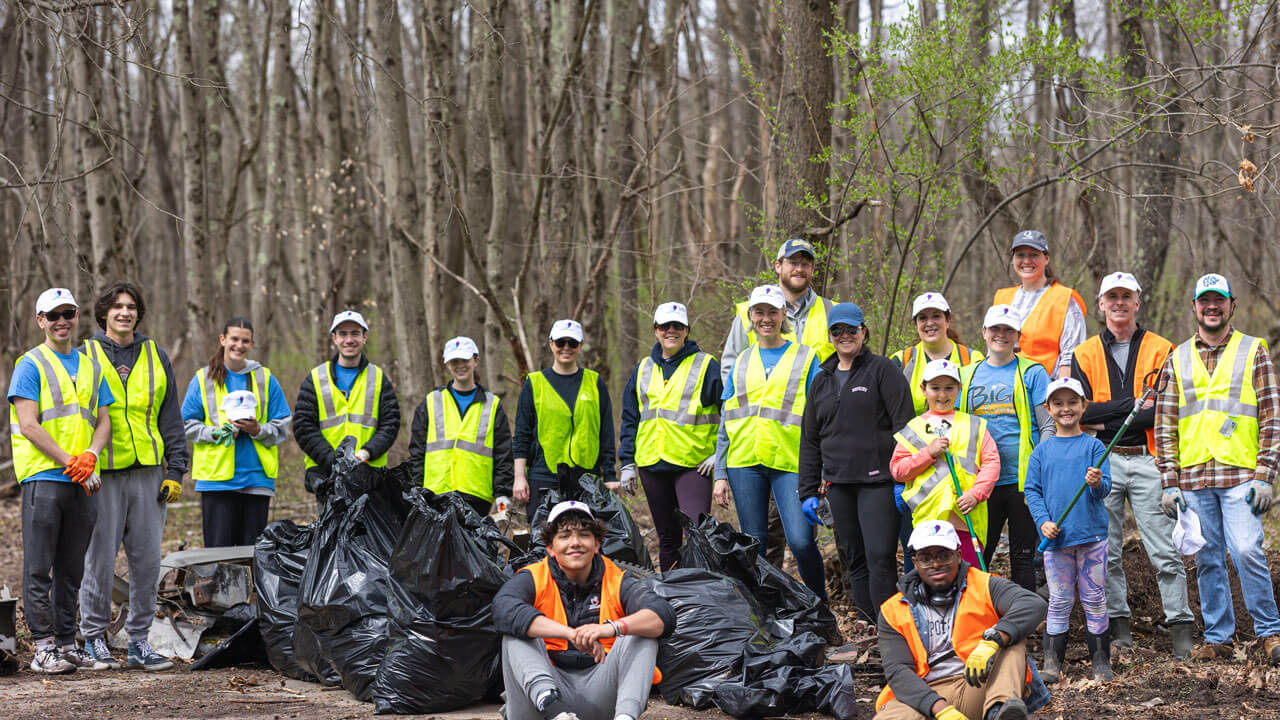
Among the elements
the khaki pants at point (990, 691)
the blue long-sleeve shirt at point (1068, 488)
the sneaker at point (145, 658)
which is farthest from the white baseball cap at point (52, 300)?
the blue long-sleeve shirt at point (1068, 488)

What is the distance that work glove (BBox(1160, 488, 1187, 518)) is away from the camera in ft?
18.1

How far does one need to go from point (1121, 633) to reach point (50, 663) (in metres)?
5.38

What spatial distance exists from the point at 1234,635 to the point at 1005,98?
3.39m

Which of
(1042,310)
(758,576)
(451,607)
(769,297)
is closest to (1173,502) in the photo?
(1042,310)

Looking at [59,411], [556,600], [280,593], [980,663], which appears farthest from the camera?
[280,593]

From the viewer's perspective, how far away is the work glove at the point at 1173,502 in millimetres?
5516

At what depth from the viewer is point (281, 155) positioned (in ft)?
59.3

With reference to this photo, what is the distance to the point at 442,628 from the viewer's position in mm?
5031

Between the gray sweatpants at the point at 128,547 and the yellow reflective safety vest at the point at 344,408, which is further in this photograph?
the yellow reflective safety vest at the point at 344,408

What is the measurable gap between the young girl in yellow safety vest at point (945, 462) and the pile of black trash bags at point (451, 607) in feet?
2.68

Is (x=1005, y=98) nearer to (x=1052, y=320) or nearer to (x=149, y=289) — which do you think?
(x=1052, y=320)

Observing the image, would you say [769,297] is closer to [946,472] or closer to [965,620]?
[946,472]

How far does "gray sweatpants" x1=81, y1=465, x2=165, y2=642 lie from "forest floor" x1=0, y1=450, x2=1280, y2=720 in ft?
1.08

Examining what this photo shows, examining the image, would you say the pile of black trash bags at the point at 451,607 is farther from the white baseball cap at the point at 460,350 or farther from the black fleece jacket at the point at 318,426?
the white baseball cap at the point at 460,350
